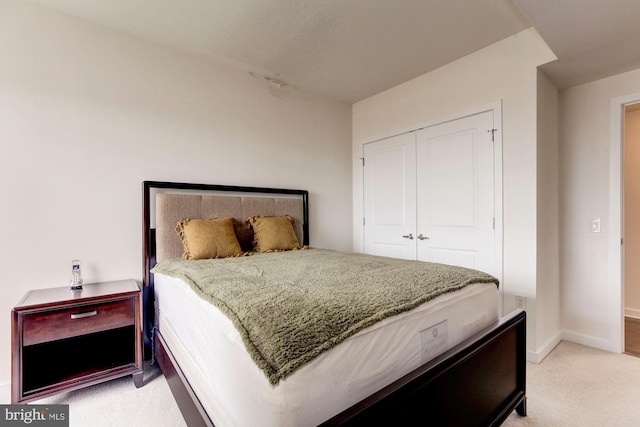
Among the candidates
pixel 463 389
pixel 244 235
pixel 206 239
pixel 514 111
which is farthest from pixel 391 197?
pixel 463 389

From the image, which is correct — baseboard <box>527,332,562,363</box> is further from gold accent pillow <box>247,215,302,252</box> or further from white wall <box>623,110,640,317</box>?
gold accent pillow <box>247,215,302,252</box>

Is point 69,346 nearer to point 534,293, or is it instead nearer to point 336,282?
point 336,282

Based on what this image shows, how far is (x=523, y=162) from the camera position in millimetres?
2455

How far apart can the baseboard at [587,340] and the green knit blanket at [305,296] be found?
1.90 meters

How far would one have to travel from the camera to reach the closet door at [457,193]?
270 centimetres

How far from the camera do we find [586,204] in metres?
2.72

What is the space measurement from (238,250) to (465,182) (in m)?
2.15

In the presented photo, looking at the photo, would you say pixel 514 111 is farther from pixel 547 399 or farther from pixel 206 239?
pixel 206 239

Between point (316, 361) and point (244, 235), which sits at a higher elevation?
point (244, 235)

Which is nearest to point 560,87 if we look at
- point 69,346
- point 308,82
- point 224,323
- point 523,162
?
point 523,162

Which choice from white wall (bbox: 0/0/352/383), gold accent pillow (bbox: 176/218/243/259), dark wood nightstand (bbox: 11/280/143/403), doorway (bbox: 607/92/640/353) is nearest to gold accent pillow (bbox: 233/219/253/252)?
gold accent pillow (bbox: 176/218/243/259)

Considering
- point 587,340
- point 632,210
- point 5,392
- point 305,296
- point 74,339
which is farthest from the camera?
point 632,210

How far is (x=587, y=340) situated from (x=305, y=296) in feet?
9.67

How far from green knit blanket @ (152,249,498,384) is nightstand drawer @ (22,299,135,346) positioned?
1.23ft
